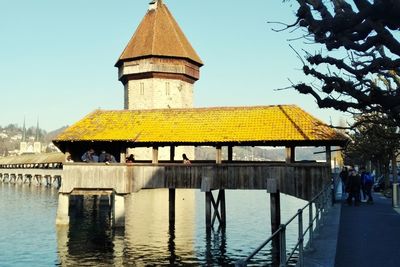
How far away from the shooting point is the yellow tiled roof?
1988cm

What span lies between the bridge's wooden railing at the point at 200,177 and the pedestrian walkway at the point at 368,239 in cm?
411

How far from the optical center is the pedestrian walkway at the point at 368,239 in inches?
303

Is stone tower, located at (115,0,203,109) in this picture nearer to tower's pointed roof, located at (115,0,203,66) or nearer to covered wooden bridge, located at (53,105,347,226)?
tower's pointed roof, located at (115,0,203,66)

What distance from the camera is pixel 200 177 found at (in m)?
20.4

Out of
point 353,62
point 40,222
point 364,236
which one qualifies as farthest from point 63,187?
point 353,62

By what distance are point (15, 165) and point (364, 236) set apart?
240 ft

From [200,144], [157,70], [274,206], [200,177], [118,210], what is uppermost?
[157,70]

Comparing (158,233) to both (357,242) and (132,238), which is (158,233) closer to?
(132,238)

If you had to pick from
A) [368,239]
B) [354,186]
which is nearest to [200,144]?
[354,186]

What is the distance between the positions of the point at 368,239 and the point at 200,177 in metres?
11.2

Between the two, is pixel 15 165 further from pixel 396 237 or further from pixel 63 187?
pixel 396 237

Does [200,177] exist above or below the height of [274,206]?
above

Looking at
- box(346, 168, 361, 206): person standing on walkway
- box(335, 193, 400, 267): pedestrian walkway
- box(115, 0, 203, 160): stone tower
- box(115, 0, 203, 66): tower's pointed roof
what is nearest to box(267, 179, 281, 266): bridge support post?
box(346, 168, 361, 206): person standing on walkway

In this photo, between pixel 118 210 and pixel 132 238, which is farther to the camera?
pixel 118 210
